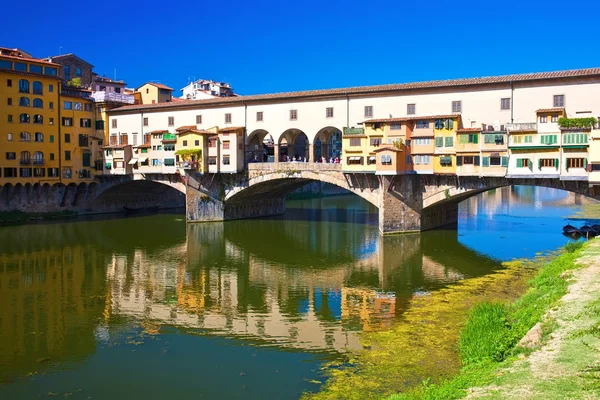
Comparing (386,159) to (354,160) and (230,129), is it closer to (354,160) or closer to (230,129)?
(354,160)

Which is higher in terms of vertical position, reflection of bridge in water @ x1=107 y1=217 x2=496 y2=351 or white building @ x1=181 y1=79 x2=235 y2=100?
white building @ x1=181 y1=79 x2=235 y2=100

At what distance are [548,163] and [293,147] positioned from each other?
23.5 m

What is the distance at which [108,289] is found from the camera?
26.4m

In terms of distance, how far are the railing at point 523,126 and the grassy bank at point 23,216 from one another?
39837mm

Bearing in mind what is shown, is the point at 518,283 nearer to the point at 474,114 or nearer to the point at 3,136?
the point at 474,114

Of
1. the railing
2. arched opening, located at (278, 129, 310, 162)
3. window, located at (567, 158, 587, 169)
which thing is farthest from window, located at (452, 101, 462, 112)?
arched opening, located at (278, 129, 310, 162)

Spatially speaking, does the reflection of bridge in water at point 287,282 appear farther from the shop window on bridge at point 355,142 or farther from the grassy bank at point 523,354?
the shop window on bridge at point 355,142

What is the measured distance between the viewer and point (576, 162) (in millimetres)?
33062

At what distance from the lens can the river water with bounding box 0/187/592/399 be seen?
16.0 m

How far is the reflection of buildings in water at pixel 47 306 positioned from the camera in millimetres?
17750

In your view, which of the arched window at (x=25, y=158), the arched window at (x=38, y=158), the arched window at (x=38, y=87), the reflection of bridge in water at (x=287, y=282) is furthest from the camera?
the arched window at (x=38, y=158)

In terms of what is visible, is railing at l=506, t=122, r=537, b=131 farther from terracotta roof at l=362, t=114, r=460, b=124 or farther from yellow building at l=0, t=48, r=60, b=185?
yellow building at l=0, t=48, r=60, b=185

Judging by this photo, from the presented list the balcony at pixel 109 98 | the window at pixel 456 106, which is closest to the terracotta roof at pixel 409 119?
the window at pixel 456 106

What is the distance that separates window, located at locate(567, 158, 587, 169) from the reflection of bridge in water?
7473mm
